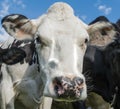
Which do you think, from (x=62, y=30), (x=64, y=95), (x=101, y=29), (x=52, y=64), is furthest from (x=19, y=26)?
(x=64, y=95)

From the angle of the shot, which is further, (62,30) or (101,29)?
(101,29)

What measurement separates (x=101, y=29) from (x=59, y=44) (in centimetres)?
148

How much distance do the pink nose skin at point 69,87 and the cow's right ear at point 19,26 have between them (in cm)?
155

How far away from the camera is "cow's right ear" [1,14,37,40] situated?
7543 mm

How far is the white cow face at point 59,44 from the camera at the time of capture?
20.4 ft

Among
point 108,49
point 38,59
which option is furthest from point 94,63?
point 38,59

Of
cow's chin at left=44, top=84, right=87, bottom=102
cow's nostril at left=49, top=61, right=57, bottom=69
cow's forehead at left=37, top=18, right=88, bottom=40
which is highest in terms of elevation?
cow's forehead at left=37, top=18, right=88, bottom=40

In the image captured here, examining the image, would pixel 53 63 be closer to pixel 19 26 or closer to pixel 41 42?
pixel 41 42

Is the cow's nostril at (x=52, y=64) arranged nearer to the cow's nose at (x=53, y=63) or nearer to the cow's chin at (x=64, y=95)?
the cow's nose at (x=53, y=63)

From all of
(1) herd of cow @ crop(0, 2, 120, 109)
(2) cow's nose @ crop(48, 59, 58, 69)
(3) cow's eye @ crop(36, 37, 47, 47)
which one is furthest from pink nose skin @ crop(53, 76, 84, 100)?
(3) cow's eye @ crop(36, 37, 47, 47)

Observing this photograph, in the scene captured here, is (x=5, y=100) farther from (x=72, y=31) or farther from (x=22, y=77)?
(x=72, y=31)

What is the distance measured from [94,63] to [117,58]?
73 cm

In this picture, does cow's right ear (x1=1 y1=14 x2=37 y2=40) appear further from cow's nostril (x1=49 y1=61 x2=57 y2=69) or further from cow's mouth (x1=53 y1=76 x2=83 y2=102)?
cow's mouth (x1=53 y1=76 x2=83 y2=102)

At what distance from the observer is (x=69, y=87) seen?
6133mm
